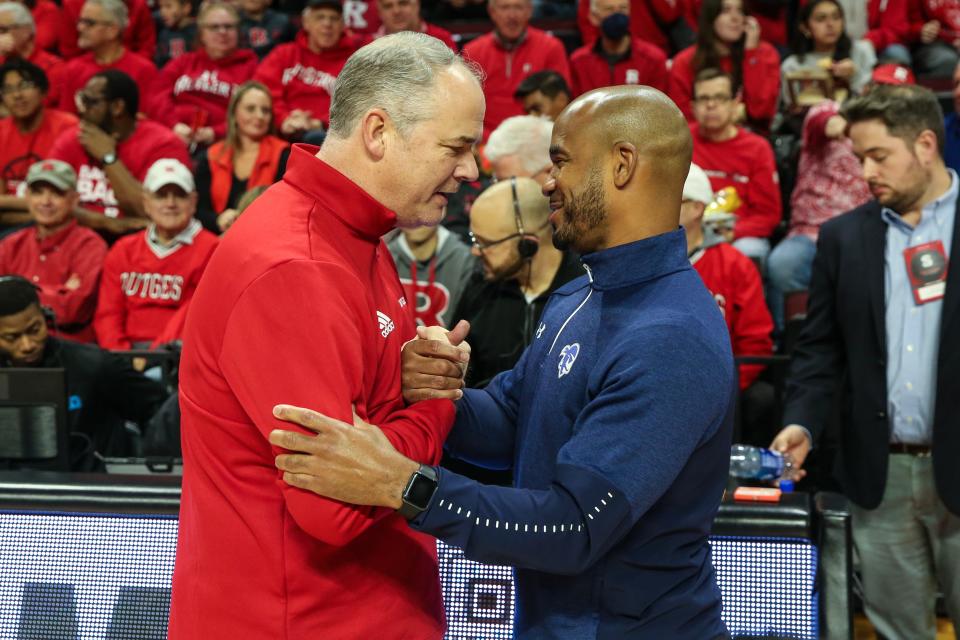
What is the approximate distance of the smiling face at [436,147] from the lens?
76.4 inches

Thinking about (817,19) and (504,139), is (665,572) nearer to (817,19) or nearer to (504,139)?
(504,139)

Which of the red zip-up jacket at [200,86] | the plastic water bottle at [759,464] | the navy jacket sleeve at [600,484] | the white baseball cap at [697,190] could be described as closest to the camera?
the navy jacket sleeve at [600,484]

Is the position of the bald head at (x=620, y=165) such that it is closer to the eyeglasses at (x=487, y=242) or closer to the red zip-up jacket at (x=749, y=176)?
the eyeglasses at (x=487, y=242)

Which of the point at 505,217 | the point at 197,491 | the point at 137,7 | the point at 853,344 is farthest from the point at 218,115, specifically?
the point at 197,491

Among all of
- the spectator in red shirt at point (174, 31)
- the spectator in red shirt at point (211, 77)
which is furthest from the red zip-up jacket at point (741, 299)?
the spectator in red shirt at point (174, 31)

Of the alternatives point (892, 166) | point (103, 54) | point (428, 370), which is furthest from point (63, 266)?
point (428, 370)

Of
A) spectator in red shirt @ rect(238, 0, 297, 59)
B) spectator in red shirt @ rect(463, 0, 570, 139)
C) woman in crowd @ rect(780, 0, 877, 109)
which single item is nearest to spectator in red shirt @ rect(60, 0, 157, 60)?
spectator in red shirt @ rect(238, 0, 297, 59)

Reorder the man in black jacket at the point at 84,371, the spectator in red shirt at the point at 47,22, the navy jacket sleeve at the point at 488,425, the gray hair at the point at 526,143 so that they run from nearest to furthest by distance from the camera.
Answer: the navy jacket sleeve at the point at 488,425 → the man in black jacket at the point at 84,371 → the gray hair at the point at 526,143 → the spectator in red shirt at the point at 47,22

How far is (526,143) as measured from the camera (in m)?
5.11

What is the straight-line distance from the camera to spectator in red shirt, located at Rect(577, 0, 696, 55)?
8.28 m

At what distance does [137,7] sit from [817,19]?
528cm

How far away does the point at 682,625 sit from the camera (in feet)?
6.42

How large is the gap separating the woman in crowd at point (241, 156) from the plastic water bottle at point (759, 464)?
3950mm

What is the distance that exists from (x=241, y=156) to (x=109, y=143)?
32.7 inches
